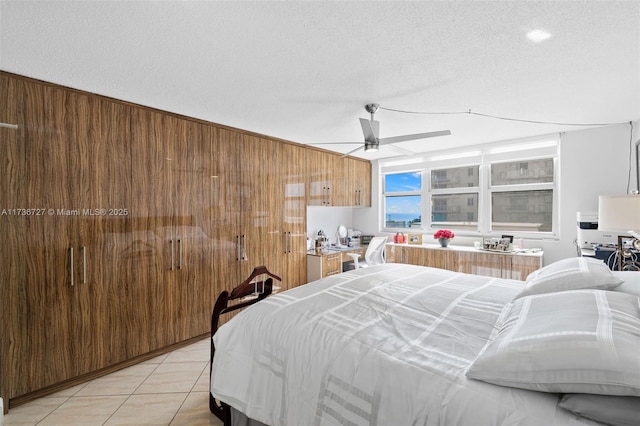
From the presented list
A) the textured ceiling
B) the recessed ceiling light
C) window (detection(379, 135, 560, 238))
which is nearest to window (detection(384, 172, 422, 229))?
window (detection(379, 135, 560, 238))

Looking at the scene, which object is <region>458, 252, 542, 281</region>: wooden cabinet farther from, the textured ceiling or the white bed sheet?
the white bed sheet

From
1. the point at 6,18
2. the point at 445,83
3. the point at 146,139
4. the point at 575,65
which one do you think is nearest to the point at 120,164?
the point at 146,139

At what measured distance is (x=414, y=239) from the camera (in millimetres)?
4969

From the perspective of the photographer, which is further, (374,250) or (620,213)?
(374,250)

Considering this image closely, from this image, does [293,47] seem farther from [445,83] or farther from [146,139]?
[146,139]

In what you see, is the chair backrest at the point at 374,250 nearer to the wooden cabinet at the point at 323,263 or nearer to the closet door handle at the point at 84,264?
the wooden cabinet at the point at 323,263

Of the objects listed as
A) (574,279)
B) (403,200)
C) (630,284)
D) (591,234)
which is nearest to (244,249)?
(574,279)

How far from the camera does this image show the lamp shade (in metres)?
1.92

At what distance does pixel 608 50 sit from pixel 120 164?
12.5 feet

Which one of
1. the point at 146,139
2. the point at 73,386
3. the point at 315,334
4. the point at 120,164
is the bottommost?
the point at 73,386

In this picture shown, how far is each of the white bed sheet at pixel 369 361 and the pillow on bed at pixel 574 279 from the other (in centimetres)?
22

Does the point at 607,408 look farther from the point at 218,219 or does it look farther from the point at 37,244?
the point at 37,244

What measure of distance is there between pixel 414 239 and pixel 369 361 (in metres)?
4.00

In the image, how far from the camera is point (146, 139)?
2805mm
